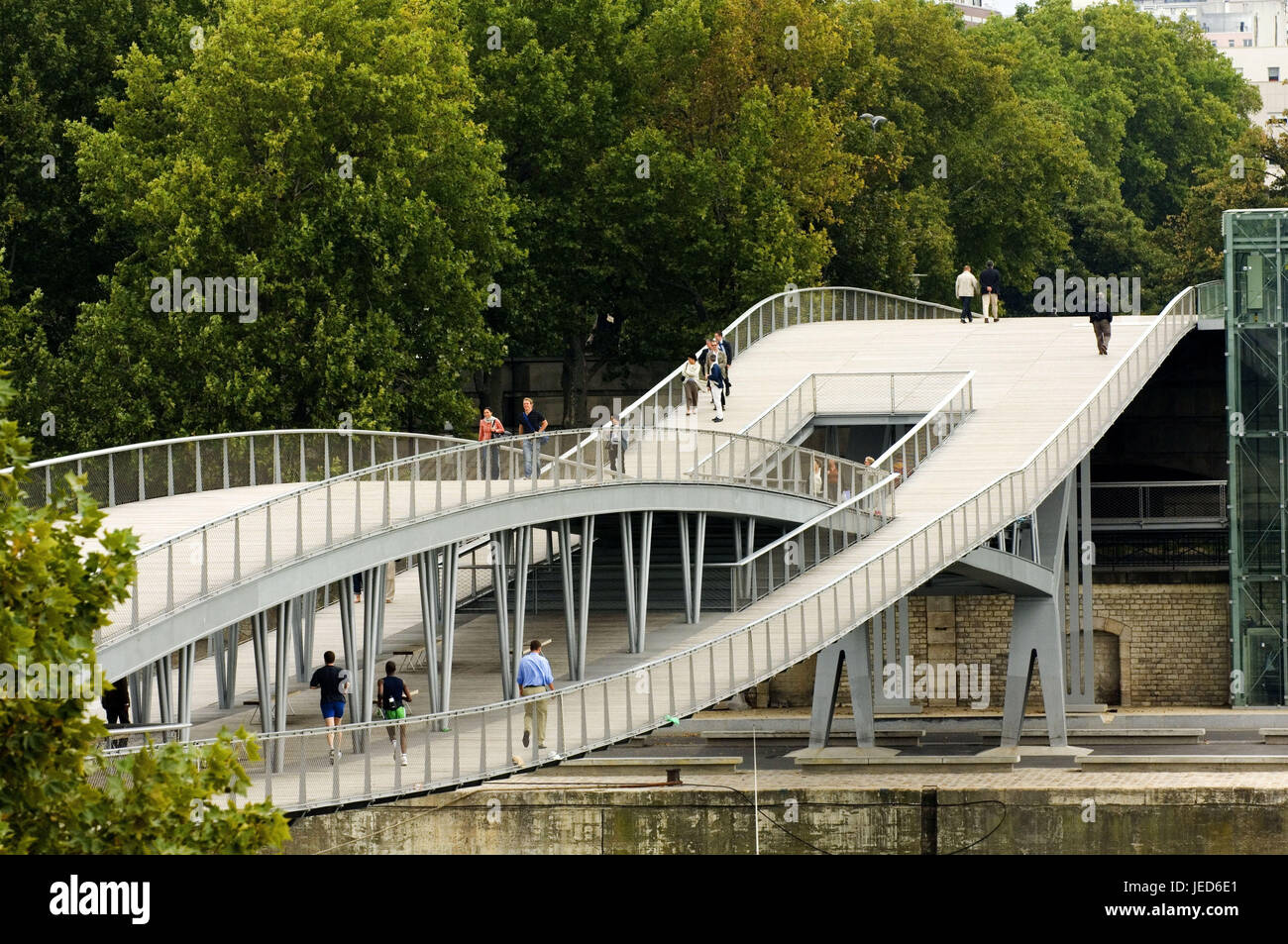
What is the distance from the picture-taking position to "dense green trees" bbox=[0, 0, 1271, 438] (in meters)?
42.1

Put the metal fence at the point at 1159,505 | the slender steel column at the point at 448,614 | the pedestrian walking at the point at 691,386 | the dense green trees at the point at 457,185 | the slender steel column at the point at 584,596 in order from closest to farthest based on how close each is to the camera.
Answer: the slender steel column at the point at 448,614
the slender steel column at the point at 584,596
the pedestrian walking at the point at 691,386
the dense green trees at the point at 457,185
the metal fence at the point at 1159,505

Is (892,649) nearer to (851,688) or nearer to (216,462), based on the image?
(851,688)

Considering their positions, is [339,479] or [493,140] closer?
[339,479]

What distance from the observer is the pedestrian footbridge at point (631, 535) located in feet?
76.3

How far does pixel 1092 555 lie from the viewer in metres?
45.8

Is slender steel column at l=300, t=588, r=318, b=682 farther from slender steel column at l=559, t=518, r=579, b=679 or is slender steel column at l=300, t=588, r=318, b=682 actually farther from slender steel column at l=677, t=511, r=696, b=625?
slender steel column at l=677, t=511, r=696, b=625

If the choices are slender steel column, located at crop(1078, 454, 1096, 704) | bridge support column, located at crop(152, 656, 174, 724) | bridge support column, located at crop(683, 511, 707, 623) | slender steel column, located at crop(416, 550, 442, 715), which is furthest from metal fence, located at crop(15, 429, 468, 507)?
slender steel column, located at crop(1078, 454, 1096, 704)

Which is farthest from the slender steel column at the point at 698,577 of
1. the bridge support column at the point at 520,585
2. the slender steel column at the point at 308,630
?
the slender steel column at the point at 308,630

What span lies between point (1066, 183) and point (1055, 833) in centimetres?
3289

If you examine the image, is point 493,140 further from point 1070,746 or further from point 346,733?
point 346,733

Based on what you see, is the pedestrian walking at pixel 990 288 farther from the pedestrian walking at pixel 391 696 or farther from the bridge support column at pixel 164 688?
the bridge support column at pixel 164 688

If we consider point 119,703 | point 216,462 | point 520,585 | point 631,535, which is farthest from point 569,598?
point 119,703

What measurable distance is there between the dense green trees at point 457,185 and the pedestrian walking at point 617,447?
11637 millimetres
